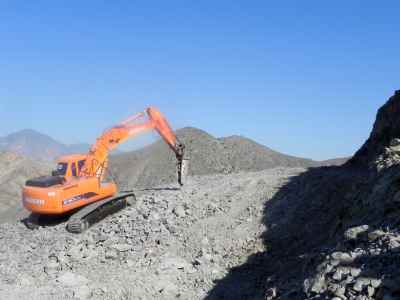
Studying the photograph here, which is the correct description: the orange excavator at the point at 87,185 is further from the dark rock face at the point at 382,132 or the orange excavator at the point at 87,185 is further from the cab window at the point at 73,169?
the dark rock face at the point at 382,132

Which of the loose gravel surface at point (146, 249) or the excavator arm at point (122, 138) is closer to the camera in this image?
the loose gravel surface at point (146, 249)

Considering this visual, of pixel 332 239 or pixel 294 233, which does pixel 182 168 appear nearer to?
pixel 294 233

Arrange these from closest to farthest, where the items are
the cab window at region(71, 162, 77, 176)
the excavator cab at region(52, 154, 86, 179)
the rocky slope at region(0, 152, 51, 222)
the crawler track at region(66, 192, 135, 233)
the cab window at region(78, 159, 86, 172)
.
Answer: the crawler track at region(66, 192, 135, 233), the excavator cab at region(52, 154, 86, 179), the cab window at region(71, 162, 77, 176), the cab window at region(78, 159, 86, 172), the rocky slope at region(0, 152, 51, 222)

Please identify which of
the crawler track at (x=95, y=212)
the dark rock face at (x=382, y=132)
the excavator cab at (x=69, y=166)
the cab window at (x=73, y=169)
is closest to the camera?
the crawler track at (x=95, y=212)

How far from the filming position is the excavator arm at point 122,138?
13883 millimetres

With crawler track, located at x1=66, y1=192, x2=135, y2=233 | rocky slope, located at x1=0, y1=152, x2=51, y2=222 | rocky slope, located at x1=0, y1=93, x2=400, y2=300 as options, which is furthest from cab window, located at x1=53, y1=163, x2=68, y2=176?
rocky slope, located at x1=0, y1=152, x2=51, y2=222

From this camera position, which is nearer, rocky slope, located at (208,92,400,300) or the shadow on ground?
rocky slope, located at (208,92,400,300)

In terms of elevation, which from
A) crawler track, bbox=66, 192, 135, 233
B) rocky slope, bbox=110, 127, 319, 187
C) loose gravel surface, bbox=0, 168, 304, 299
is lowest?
loose gravel surface, bbox=0, 168, 304, 299

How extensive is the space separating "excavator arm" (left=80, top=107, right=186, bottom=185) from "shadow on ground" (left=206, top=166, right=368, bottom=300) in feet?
12.6

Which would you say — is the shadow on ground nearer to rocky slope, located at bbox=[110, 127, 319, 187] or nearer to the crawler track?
the crawler track

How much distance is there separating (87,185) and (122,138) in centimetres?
192

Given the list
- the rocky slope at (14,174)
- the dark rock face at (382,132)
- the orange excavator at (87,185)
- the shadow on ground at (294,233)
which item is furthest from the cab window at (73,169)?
the rocky slope at (14,174)

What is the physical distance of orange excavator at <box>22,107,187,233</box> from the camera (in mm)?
12539

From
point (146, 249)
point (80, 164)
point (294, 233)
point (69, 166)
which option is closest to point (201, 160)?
A: point (80, 164)
